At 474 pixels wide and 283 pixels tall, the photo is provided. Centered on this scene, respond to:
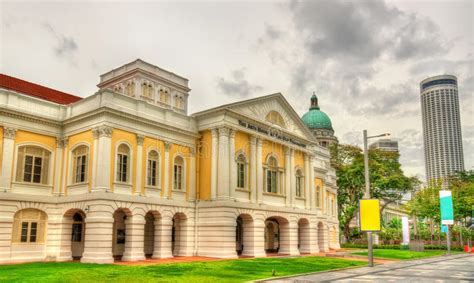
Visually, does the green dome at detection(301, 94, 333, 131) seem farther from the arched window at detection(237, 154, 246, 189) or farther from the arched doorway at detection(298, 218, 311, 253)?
the arched window at detection(237, 154, 246, 189)

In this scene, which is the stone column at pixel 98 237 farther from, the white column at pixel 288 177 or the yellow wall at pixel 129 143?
the white column at pixel 288 177

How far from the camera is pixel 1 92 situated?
31609 millimetres

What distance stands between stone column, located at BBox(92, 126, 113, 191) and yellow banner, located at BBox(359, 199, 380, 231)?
54.3 ft

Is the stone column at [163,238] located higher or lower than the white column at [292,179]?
lower

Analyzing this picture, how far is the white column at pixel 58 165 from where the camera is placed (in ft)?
113

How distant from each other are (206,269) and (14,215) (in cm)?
1397

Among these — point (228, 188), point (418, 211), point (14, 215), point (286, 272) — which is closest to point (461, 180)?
point (418, 211)

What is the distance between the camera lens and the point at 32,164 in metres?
33.3

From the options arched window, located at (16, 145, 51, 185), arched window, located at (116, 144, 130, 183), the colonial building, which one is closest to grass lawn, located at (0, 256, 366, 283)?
the colonial building

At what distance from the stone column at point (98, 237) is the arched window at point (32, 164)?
17.4ft

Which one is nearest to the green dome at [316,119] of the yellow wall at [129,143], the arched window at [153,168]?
the arched window at [153,168]

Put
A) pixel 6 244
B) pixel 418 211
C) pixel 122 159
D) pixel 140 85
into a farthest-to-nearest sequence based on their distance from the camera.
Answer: pixel 418 211, pixel 140 85, pixel 122 159, pixel 6 244

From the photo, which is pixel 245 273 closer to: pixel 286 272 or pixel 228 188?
pixel 286 272

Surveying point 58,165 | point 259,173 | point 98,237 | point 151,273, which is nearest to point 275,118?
point 259,173
